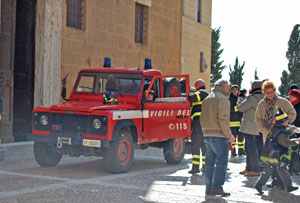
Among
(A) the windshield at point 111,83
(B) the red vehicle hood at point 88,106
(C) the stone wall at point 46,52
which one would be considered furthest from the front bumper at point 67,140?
(C) the stone wall at point 46,52

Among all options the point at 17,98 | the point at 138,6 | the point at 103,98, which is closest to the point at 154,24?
the point at 138,6

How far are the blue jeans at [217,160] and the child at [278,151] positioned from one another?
2.07 ft

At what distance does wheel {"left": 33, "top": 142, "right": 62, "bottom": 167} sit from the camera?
36.6 feet

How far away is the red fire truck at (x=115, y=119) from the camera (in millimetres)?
10461

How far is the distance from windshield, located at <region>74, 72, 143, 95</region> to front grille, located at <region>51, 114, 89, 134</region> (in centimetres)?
134

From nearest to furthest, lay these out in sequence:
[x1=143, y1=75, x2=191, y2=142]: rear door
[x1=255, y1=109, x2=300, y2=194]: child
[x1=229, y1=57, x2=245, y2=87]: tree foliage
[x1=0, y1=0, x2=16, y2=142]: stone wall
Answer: [x1=255, y1=109, x2=300, y2=194]: child
[x1=143, y1=75, x2=191, y2=142]: rear door
[x1=0, y1=0, x2=16, y2=142]: stone wall
[x1=229, y1=57, x2=245, y2=87]: tree foliage

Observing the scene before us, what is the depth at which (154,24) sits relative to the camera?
75.2ft

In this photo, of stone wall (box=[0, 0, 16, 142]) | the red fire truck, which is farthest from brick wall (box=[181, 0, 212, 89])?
the red fire truck

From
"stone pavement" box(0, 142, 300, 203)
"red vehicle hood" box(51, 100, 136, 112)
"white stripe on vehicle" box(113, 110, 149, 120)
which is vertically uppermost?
"red vehicle hood" box(51, 100, 136, 112)

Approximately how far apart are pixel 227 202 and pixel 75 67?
11.1 m

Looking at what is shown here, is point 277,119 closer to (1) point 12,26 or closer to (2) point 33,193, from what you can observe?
(2) point 33,193

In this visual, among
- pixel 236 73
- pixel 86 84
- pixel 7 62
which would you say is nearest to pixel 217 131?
pixel 86 84

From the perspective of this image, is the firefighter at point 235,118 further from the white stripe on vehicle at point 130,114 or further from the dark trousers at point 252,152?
the white stripe on vehicle at point 130,114

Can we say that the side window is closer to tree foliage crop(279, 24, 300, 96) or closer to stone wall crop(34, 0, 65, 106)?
stone wall crop(34, 0, 65, 106)
